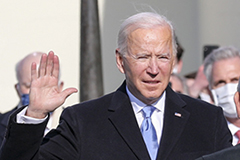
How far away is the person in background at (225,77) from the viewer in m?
4.82

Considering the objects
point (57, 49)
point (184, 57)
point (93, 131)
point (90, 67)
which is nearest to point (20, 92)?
point (90, 67)

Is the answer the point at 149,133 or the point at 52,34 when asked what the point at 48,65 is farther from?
the point at 52,34

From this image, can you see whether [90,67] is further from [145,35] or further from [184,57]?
[184,57]

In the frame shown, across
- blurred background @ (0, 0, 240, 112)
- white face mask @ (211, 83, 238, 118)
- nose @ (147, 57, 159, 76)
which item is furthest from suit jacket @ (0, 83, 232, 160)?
blurred background @ (0, 0, 240, 112)

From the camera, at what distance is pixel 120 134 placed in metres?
3.43

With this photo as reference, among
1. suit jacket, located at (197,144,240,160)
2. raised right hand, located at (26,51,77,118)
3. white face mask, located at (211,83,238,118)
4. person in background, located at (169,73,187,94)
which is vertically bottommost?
person in background, located at (169,73,187,94)

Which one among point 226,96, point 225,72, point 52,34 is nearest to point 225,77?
point 225,72

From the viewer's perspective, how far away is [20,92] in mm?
5371

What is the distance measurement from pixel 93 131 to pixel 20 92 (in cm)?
210

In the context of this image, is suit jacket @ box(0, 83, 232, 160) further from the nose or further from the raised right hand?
the nose

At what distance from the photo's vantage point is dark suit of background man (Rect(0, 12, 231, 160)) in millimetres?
3277

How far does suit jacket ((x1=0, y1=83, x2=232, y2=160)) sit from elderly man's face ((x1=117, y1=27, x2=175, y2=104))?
177 millimetres

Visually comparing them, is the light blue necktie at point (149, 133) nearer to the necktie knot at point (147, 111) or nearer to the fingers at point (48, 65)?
the necktie knot at point (147, 111)

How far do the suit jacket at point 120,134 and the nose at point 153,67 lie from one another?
0.94 ft
